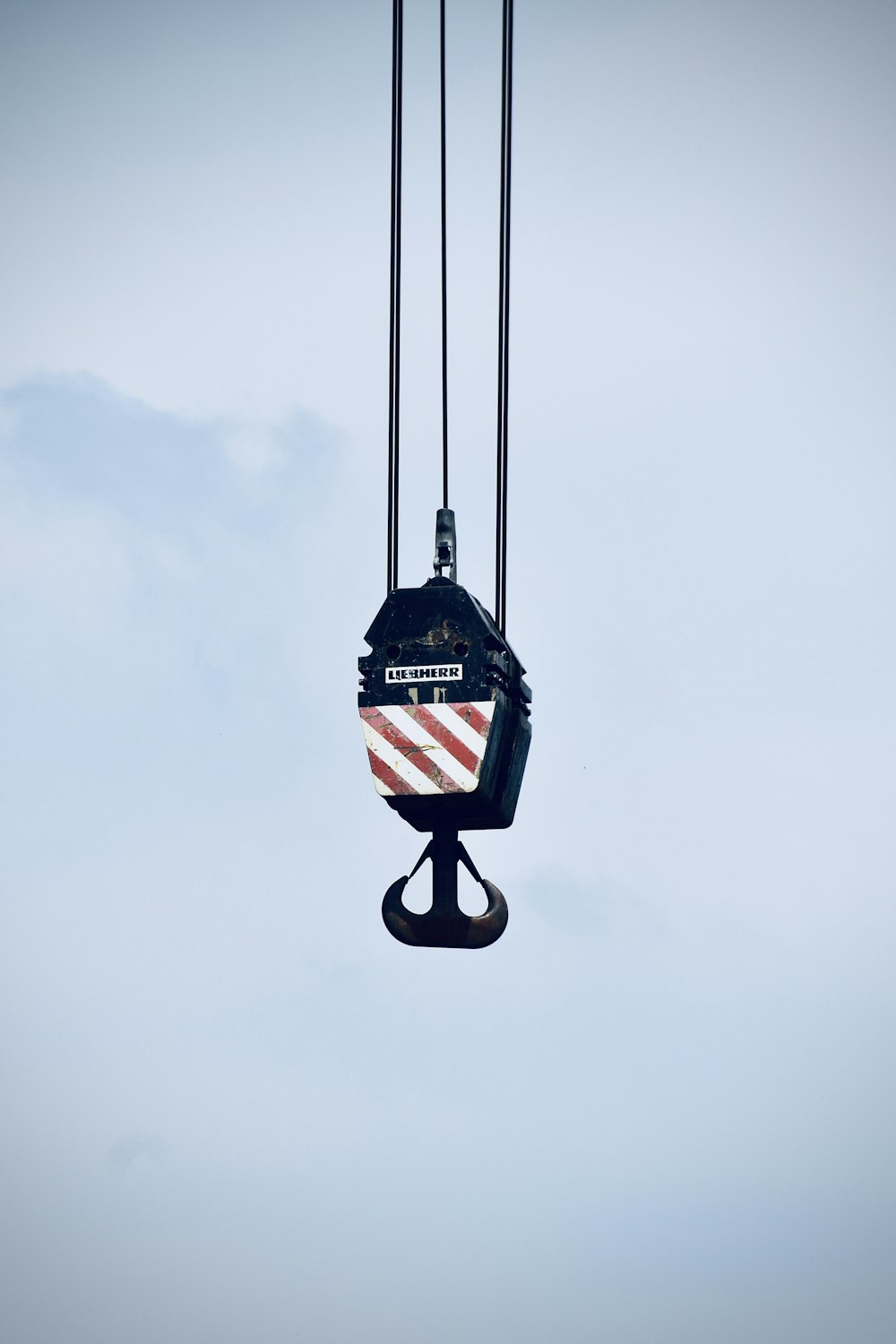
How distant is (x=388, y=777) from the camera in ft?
17.6

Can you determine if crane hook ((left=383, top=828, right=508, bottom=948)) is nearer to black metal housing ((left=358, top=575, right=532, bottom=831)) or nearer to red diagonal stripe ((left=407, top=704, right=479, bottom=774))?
black metal housing ((left=358, top=575, right=532, bottom=831))

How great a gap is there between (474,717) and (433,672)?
24 cm

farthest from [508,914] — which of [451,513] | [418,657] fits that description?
[451,513]

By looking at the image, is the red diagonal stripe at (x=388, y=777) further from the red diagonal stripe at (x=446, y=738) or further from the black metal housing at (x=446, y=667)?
the red diagonal stripe at (x=446, y=738)

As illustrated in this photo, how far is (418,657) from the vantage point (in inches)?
212

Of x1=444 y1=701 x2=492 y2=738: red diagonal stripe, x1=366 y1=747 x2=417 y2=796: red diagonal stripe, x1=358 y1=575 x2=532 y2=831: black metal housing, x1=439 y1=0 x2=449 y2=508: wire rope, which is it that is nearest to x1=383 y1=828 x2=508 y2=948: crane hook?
x1=358 y1=575 x2=532 y2=831: black metal housing

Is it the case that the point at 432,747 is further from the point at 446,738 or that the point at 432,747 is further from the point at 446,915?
the point at 446,915

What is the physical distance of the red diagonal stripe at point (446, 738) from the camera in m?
5.27

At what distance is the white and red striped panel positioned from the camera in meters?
5.28

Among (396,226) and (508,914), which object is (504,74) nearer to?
(396,226)

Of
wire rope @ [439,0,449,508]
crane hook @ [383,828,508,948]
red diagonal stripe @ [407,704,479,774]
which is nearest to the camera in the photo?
red diagonal stripe @ [407,704,479,774]

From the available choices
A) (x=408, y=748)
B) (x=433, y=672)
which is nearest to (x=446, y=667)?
(x=433, y=672)

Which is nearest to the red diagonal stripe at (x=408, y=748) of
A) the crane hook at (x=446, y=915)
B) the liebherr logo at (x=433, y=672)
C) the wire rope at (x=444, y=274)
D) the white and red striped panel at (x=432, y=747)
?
the white and red striped panel at (x=432, y=747)

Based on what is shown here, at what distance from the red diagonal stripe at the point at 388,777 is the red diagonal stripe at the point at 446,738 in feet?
0.67
